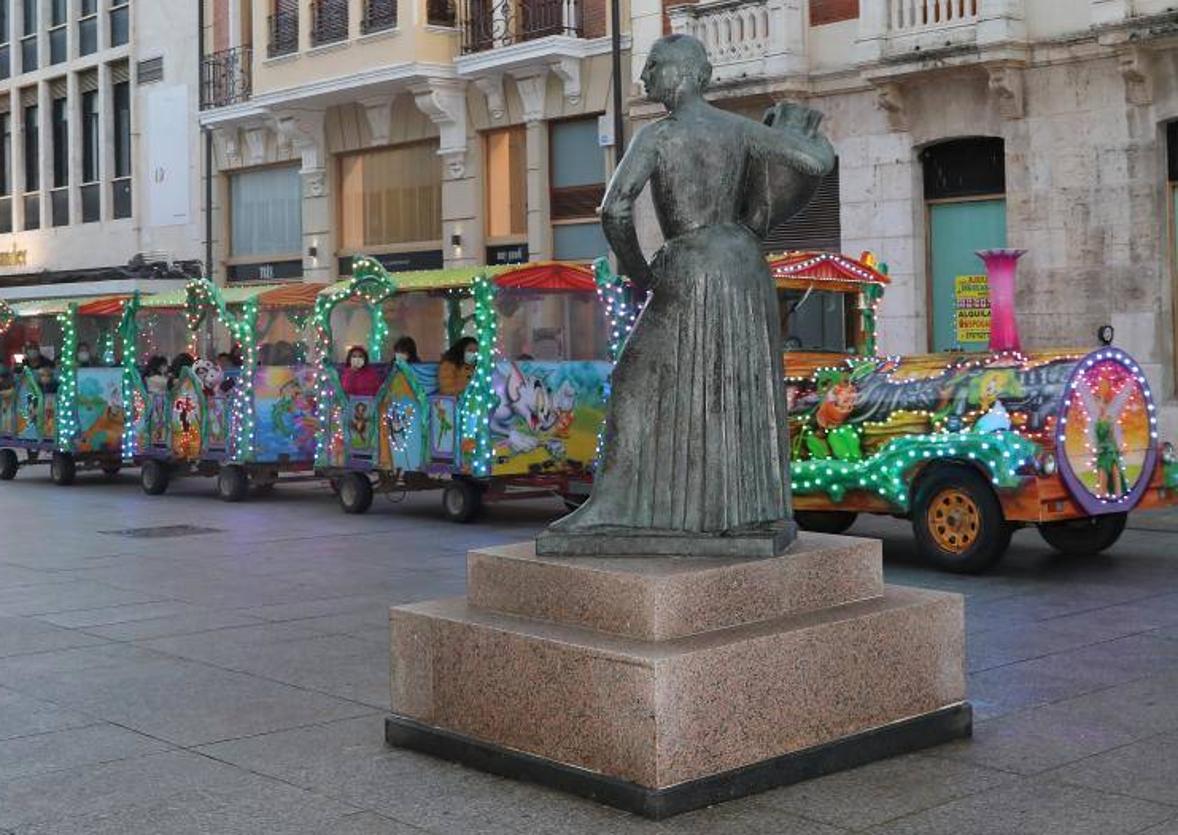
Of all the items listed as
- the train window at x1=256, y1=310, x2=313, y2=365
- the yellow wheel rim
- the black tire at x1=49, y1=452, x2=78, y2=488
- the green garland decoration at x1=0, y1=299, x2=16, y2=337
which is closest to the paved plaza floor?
the yellow wheel rim

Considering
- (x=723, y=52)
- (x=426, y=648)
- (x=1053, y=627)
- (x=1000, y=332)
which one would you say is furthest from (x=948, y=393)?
(x=723, y=52)

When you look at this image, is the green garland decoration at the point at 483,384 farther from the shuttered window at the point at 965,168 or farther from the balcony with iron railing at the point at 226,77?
the balcony with iron railing at the point at 226,77

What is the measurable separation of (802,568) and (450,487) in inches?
418

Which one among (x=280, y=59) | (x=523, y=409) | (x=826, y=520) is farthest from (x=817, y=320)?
(x=280, y=59)

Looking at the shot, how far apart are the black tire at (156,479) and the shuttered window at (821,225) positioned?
846cm

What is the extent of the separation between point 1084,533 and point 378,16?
1792cm

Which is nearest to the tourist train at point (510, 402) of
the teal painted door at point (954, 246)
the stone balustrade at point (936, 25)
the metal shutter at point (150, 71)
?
the teal painted door at point (954, 246)

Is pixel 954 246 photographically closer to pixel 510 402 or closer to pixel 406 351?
pixel 510 402

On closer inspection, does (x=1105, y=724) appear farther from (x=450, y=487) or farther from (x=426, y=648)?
(x=450, y=487)

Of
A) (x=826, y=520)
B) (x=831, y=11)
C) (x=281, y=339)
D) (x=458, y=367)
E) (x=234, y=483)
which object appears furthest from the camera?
(x=831, y=11)

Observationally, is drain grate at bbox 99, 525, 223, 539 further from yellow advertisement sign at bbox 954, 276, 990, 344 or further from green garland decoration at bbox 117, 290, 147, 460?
yellow advertisement sign at bbox 954, 276, 990, 344

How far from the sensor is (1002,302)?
12812 mm

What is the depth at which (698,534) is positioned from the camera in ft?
21.6

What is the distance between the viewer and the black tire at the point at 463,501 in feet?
55.0
